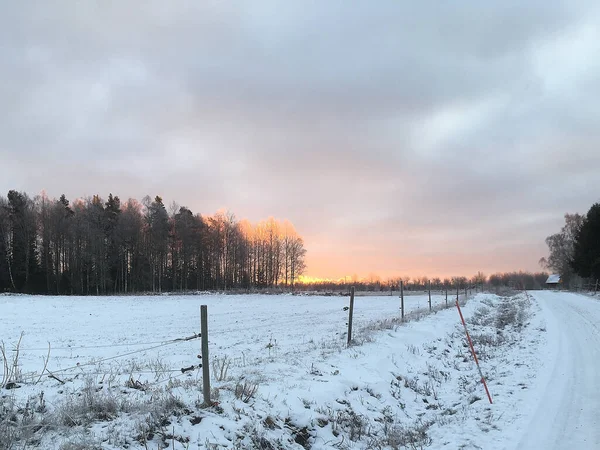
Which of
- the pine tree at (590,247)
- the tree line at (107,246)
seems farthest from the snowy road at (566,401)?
the tree line at (107,246)

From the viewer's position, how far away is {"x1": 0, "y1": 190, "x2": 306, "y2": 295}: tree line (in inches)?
2366

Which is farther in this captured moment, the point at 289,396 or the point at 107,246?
the point at 107,246

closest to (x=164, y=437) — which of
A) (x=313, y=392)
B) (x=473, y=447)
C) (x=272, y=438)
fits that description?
(x=272, y=438)

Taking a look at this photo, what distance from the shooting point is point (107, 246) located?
6438cm

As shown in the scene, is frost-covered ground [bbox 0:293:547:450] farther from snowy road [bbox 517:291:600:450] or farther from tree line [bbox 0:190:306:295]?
tree line [bbox 0:190:306:295]

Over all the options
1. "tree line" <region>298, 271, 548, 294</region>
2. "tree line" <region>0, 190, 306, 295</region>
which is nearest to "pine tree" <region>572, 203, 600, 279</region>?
"tree line" <region>298, 271, 548, 294</region>

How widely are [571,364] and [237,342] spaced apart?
1216cm

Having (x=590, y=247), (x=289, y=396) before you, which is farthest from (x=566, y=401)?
(x=590, y=247)

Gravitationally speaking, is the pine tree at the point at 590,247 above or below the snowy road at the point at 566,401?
above

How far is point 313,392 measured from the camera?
25.2 feet

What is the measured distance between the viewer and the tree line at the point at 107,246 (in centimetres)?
6009

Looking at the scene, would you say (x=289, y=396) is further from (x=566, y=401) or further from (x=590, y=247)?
(x=590, y=247)

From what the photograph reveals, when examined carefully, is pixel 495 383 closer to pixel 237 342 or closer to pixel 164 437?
pixel 164 437

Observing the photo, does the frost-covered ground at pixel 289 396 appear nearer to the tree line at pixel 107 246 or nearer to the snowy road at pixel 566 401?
the snowy road at pixel 566 401
